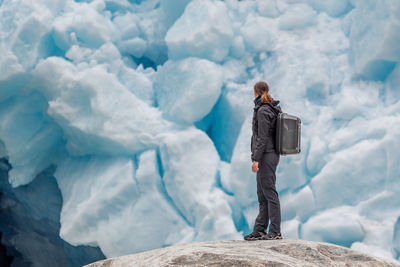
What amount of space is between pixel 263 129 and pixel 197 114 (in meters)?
2.68

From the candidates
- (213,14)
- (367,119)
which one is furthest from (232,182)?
(213,14)

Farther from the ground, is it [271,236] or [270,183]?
[270,183]

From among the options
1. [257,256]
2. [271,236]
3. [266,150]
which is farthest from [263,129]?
[257,256]

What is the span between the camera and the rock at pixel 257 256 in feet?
6.07

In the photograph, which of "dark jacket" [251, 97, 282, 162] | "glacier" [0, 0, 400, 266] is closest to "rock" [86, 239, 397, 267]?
"dark jacket" [251, 97, 282, 162]

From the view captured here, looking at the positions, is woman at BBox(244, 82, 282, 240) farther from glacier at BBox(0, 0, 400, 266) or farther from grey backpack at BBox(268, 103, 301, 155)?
glacier at BBox(0, 0, 400, 266)

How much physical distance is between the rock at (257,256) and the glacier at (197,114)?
191 centimetres

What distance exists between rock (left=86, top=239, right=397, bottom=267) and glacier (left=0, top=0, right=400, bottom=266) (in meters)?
1.91

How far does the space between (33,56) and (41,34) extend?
0.27 metres

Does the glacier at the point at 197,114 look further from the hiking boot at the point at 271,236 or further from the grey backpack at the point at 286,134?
the grey backpack at the point at 286,134

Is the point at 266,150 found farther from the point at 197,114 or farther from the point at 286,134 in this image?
the point at 197,114

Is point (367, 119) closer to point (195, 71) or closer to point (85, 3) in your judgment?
point (195, 71)

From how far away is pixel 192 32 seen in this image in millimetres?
5098

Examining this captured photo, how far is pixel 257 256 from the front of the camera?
189cm
